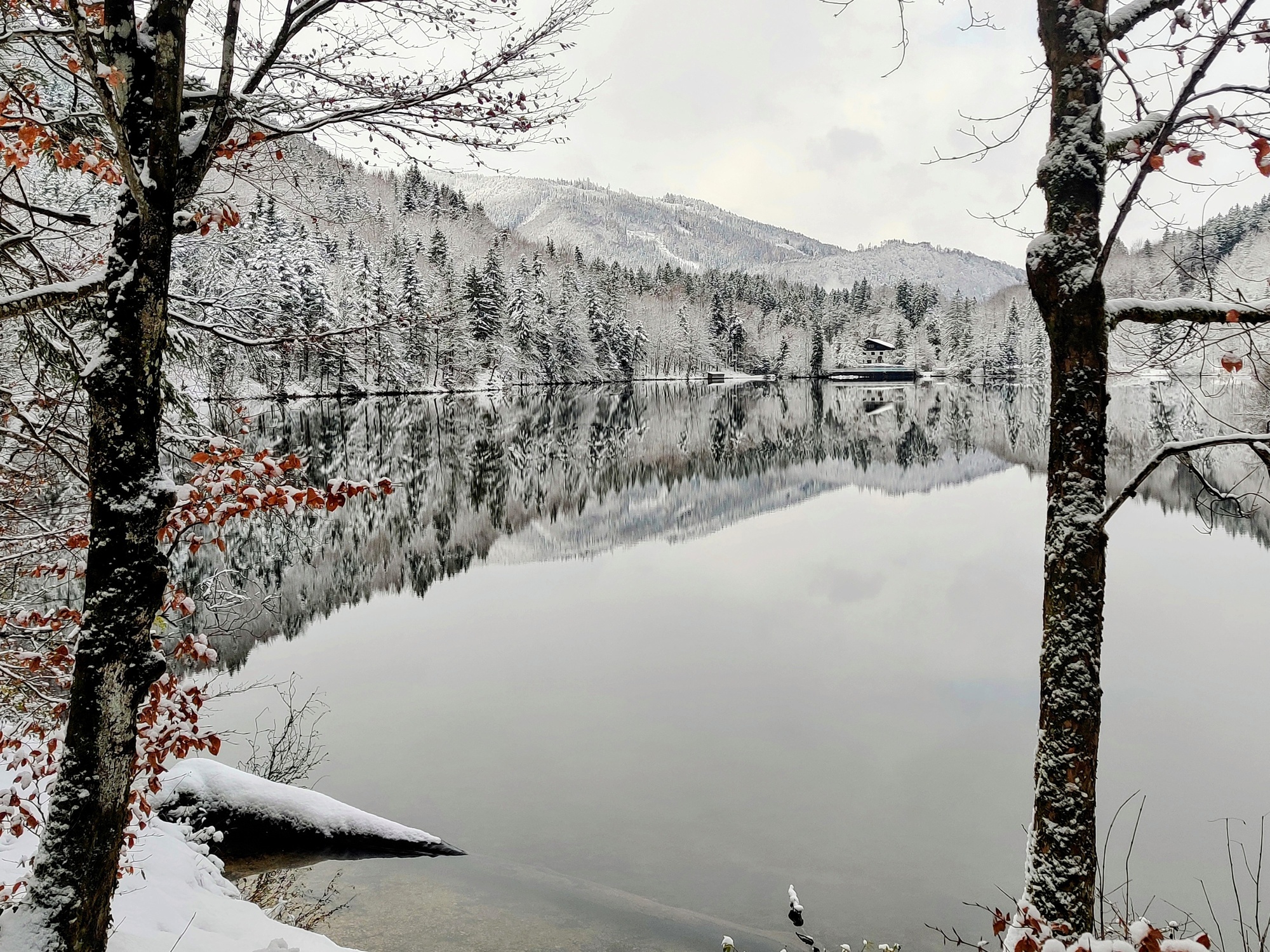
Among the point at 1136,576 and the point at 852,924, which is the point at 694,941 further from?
the point at 1136,576

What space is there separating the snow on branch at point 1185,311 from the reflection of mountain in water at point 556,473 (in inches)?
262

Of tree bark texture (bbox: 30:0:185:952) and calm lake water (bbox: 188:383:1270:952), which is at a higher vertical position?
tree bark texture (bbox: 30:0:185:952)

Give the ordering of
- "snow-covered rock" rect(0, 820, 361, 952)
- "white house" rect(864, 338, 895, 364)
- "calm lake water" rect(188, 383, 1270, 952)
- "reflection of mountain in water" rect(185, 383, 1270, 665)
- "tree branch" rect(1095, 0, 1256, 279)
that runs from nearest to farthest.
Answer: "tree branch" rect(1095, 0, 1256, 279), "snow-covered rock" rect(0, 820, 361, 952), "calm lake water" rect(188, 383, 1270, 952), "reflection of mountain in water" rect(185, 383, 1270, 665), "white house" rect(864, 338, 895, 364)

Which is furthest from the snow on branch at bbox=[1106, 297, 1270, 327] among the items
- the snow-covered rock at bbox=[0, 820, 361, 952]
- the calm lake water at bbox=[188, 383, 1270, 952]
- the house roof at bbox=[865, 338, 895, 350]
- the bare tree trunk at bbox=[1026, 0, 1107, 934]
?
the house roof at bbox=[865, 338, 895, 350]

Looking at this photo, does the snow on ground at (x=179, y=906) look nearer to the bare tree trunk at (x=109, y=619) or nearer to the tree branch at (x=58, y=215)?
the bare tree trunk at (x=109, y=619)

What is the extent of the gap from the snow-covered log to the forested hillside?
3.42 metres

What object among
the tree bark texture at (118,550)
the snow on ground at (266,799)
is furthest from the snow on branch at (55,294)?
the snow on ground at (266,799)

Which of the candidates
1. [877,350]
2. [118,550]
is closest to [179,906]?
[118,550]

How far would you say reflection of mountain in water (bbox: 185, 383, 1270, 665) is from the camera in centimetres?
1967

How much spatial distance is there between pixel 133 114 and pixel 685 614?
15.5 m

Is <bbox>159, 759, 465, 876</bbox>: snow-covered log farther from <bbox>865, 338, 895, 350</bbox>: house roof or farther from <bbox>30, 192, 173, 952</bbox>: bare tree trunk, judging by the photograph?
<bbox>865, 338, 895, 350</bbox>: house roof

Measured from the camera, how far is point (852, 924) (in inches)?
272

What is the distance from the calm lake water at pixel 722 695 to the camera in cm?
746

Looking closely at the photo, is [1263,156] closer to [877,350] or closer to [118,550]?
[118,550]
